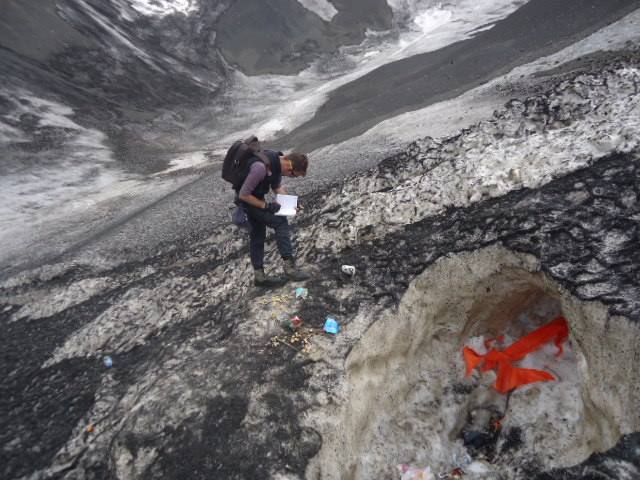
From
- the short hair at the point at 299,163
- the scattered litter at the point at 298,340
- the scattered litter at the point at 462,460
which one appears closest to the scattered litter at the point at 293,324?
the scattered litter at the point at 298,340

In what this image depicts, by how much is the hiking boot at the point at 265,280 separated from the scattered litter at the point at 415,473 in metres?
2.25

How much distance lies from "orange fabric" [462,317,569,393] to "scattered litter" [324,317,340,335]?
1410mm

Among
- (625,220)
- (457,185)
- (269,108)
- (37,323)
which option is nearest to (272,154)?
(457,185)

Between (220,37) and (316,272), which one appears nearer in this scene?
(316,272)

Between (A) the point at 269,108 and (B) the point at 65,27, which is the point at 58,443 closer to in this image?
(A) the point at 269,108

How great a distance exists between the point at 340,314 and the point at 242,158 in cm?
181

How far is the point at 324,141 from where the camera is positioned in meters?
9.95

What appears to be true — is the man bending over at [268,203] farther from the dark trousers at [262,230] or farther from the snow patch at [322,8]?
the snow patch at [322,8]

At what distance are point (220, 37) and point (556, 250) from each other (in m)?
19.7

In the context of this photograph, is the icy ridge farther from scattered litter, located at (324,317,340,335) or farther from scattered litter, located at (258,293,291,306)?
scattered litter, located at (324,317,340,335)

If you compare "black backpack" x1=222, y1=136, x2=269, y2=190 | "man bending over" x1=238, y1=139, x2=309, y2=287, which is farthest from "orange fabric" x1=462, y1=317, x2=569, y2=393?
"black backpack" x1=222, y1=136, x2=269, y2=190

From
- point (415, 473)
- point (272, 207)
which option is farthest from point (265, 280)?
point (415, 473)

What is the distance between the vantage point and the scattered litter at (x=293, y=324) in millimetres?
A: 4371

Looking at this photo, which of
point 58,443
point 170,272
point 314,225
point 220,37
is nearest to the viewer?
point 58,443
